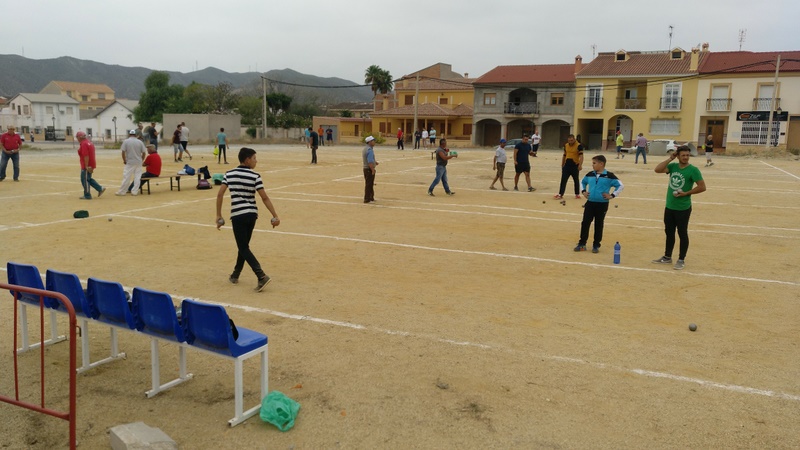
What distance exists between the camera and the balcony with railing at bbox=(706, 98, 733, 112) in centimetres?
5472

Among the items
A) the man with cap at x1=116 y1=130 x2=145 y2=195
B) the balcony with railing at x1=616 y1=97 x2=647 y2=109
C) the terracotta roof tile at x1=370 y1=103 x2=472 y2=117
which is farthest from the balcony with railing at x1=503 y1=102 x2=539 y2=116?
the man with cap at x1=116 y1=130 x2=145 y2=195

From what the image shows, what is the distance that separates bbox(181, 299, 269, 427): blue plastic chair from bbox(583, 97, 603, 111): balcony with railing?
6067 cm

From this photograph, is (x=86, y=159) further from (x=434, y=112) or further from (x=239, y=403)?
(x=434, y=112)

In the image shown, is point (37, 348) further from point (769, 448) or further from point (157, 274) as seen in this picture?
point (769, 448)

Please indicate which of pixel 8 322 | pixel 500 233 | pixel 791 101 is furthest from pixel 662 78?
pixel 8 322

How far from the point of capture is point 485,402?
4.88 m

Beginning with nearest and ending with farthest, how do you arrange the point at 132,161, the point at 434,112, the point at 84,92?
the point at 132,161 < the point at 434,112 < the point at 84,92

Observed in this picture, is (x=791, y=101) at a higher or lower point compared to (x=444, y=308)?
higher

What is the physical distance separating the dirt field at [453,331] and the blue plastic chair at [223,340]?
0.73ft

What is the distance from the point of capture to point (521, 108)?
6406cm

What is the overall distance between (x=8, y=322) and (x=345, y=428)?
4.44 m

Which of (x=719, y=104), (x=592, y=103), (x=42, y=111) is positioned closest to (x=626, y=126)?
(x=592, y=103)

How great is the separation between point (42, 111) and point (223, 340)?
11371 centimetres

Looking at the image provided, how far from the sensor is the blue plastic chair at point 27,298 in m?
5.73
